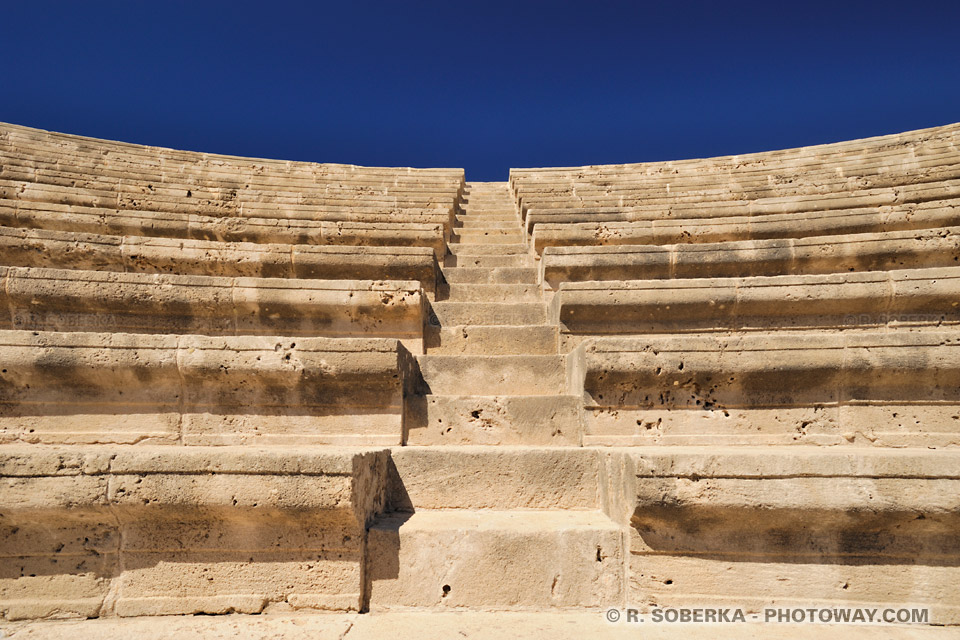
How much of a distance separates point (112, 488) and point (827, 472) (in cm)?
276

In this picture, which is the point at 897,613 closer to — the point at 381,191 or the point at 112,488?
the point at 112,488

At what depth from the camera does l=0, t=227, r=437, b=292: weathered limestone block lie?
12.4 ft

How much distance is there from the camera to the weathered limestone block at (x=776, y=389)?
8.91 feet

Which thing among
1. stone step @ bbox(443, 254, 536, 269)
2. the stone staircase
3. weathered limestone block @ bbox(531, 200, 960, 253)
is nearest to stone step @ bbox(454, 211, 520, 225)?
stone step @ bbox(443, 254, 536, 269)

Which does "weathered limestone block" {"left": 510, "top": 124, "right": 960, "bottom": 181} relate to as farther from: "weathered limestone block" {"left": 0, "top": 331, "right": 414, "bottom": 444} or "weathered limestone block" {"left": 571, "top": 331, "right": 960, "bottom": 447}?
"weathered limestone block" {"left": 0, "top": 331, "right": 414, "bottom": 444}

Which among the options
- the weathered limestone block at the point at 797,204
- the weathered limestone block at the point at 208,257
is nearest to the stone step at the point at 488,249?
the weathered limestone block at the point at 797,204

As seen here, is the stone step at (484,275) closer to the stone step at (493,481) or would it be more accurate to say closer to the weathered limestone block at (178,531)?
the stone step at (493,481)

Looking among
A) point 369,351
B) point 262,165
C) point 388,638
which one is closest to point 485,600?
point 388,638

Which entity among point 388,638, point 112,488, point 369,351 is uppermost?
point 369,351

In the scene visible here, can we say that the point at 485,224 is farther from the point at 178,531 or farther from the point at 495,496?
the point at 178,531

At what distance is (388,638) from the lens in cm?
178

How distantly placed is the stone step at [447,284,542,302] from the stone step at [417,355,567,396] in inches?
43.5

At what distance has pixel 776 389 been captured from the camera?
285cm

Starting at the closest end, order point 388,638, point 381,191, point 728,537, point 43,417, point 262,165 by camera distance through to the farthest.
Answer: point 388,638 → point 728,537 → point 43,417 → point 381,191 → point 262,165
